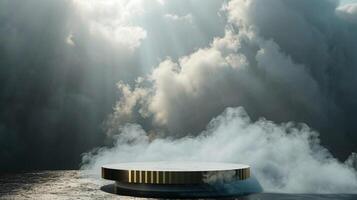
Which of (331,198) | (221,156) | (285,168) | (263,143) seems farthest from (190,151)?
(331,198)

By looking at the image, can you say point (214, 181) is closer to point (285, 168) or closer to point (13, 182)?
point (285, 168)

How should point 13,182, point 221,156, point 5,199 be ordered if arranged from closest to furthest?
point 5,199, point 13,182, point 221,156

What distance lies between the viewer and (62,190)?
5488 cm

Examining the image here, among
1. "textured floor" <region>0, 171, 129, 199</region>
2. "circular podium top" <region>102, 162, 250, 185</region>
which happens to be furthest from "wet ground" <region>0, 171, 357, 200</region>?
"circular podium top" <region>102, 162, 250, 185</region>

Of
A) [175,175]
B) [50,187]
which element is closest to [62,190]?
[50,187]

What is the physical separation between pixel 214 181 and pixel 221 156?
2253 centimetres

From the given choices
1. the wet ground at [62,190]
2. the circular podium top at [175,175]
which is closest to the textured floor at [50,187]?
the wet ground at [62,190]

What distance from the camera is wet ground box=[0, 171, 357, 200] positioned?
49.2m

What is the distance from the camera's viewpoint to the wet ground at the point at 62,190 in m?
49.2

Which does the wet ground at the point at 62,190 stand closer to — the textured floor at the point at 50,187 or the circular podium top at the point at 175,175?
the textured floor at the point at 50,187

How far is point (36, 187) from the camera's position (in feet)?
189

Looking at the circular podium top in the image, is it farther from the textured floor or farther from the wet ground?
the textured floor

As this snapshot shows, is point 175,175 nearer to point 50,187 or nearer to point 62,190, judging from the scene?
point 62,190

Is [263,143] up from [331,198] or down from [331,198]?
up
